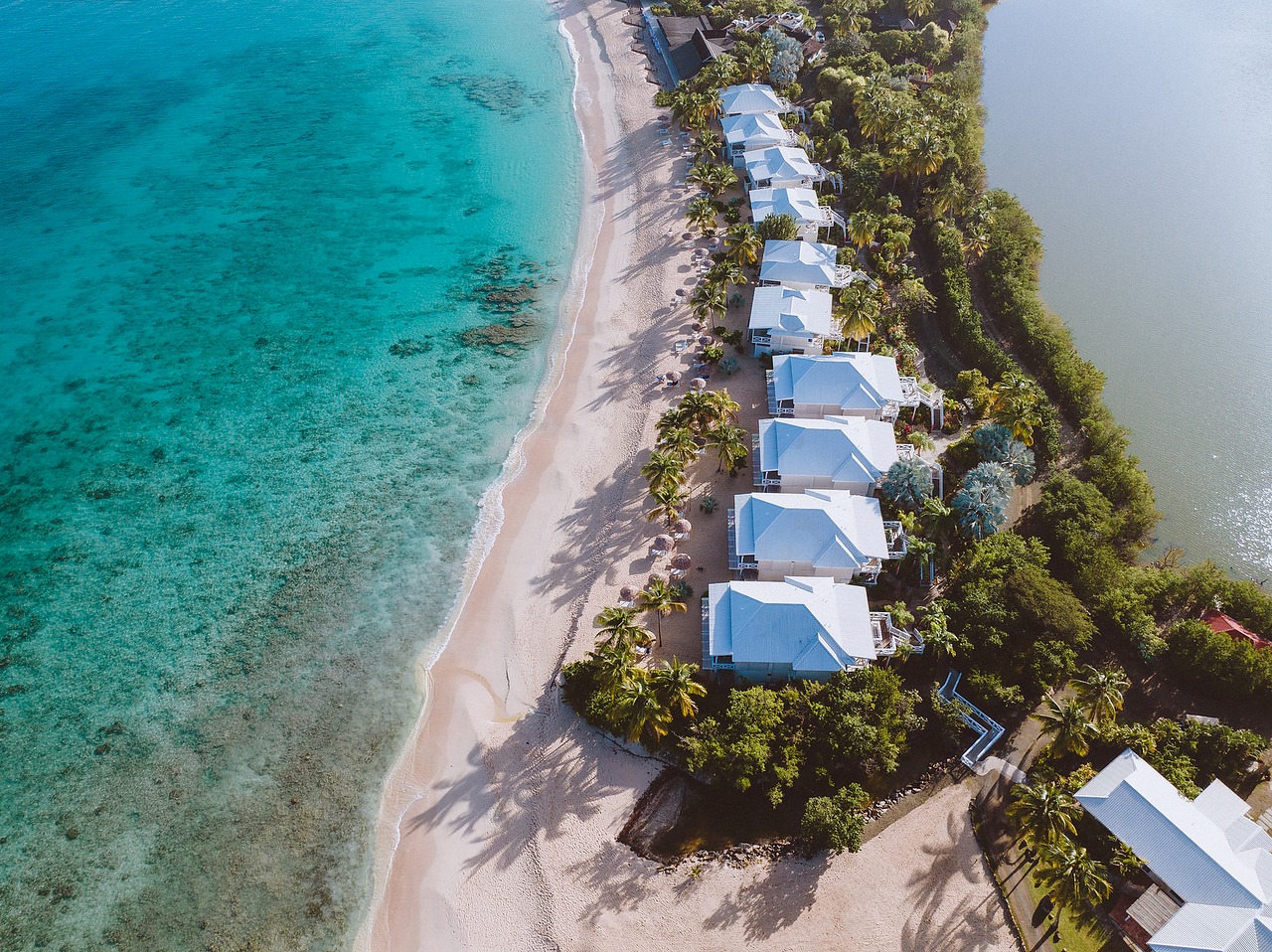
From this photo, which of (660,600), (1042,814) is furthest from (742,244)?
(1042,814)

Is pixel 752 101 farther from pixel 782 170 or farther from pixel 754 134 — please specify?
pixel 782 170

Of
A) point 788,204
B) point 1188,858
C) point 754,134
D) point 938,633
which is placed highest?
point 754,134

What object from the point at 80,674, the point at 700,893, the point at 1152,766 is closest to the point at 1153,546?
the point at 1152,766

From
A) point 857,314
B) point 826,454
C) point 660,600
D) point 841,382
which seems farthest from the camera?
point 857,314

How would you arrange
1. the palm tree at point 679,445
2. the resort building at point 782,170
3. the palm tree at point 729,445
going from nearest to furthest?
the palm tree at point 679,445
the palm tree at point 729,445
the resort building at point 782,170

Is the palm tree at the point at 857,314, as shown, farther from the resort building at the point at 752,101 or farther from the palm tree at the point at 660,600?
the resort building at the point at 752,101

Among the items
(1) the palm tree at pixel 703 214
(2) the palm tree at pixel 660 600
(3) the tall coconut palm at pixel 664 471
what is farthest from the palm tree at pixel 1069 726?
(1) the palm tree at pixel 703 214
